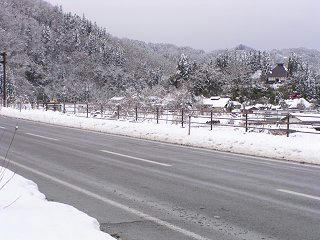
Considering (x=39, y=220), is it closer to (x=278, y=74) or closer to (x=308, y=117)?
(x=308, y=117)

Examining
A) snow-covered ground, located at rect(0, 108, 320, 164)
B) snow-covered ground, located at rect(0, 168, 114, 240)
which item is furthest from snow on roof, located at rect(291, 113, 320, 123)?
snow-covered ground, located at rect(0, 168, 114, 240)

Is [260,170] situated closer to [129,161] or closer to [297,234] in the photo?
[129,161]

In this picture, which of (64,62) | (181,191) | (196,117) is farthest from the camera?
(64,62)

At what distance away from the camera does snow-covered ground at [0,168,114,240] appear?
Result: 5547mm

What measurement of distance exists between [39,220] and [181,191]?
3.70 m

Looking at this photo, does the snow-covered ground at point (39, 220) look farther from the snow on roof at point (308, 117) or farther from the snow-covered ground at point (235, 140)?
the snow on roof at point (308, 117)

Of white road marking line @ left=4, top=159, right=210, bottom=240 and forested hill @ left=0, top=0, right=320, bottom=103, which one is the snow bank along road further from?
forested hill @ left=0, top=0, right=320, bottom=103

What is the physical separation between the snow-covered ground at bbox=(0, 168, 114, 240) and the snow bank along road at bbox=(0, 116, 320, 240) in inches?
18.2

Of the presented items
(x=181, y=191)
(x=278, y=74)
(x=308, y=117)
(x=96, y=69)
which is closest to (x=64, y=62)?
(x=96, y=69)

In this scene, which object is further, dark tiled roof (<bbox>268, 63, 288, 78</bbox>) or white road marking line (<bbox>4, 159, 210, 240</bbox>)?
dark tiled roof (<bbox>268, 63, 288, 78</bbox>)

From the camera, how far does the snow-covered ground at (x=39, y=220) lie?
555 centimetres

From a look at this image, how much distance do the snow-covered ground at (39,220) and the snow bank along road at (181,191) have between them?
46cm

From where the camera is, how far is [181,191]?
9.25 meters

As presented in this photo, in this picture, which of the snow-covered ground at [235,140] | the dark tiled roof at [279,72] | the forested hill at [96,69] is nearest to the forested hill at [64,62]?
the forested hill at [96,69]
